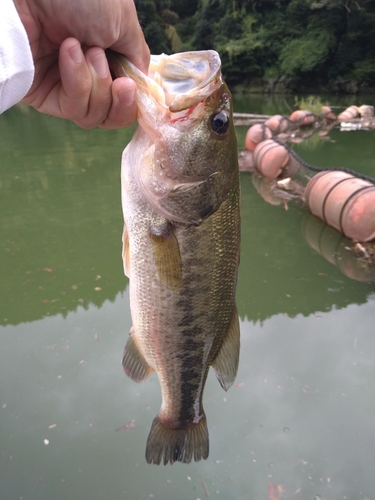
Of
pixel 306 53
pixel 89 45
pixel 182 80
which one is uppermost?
pixel 89 45

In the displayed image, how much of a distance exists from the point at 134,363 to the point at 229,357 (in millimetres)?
422

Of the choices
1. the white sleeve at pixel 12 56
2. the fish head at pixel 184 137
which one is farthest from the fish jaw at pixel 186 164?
the white sleeve at pixel 12 56

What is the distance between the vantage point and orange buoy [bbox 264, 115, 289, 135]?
42.1 feet

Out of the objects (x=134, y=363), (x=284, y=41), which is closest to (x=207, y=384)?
(x=134, y=363)

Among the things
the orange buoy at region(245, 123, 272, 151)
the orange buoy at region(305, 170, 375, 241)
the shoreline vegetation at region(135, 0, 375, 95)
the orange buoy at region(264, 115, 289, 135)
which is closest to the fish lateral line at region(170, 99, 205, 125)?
the orange buoy at region(305, 170, 375, 241)

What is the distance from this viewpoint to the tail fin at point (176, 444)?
164 cm

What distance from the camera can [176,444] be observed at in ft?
5.43

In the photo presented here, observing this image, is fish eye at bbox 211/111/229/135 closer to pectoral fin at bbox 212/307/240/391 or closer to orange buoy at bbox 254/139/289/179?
pectoral fin at bbox 212/307/240/391

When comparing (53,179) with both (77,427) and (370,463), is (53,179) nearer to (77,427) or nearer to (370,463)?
(77,427)

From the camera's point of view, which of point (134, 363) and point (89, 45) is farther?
point (134, 363)

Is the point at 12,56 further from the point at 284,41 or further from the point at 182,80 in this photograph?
the point at 284,41

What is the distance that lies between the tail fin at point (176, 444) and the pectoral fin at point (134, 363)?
0.78 feet

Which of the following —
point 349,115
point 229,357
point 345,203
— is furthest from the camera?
point 349,115

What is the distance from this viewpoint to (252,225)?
19.5ft
